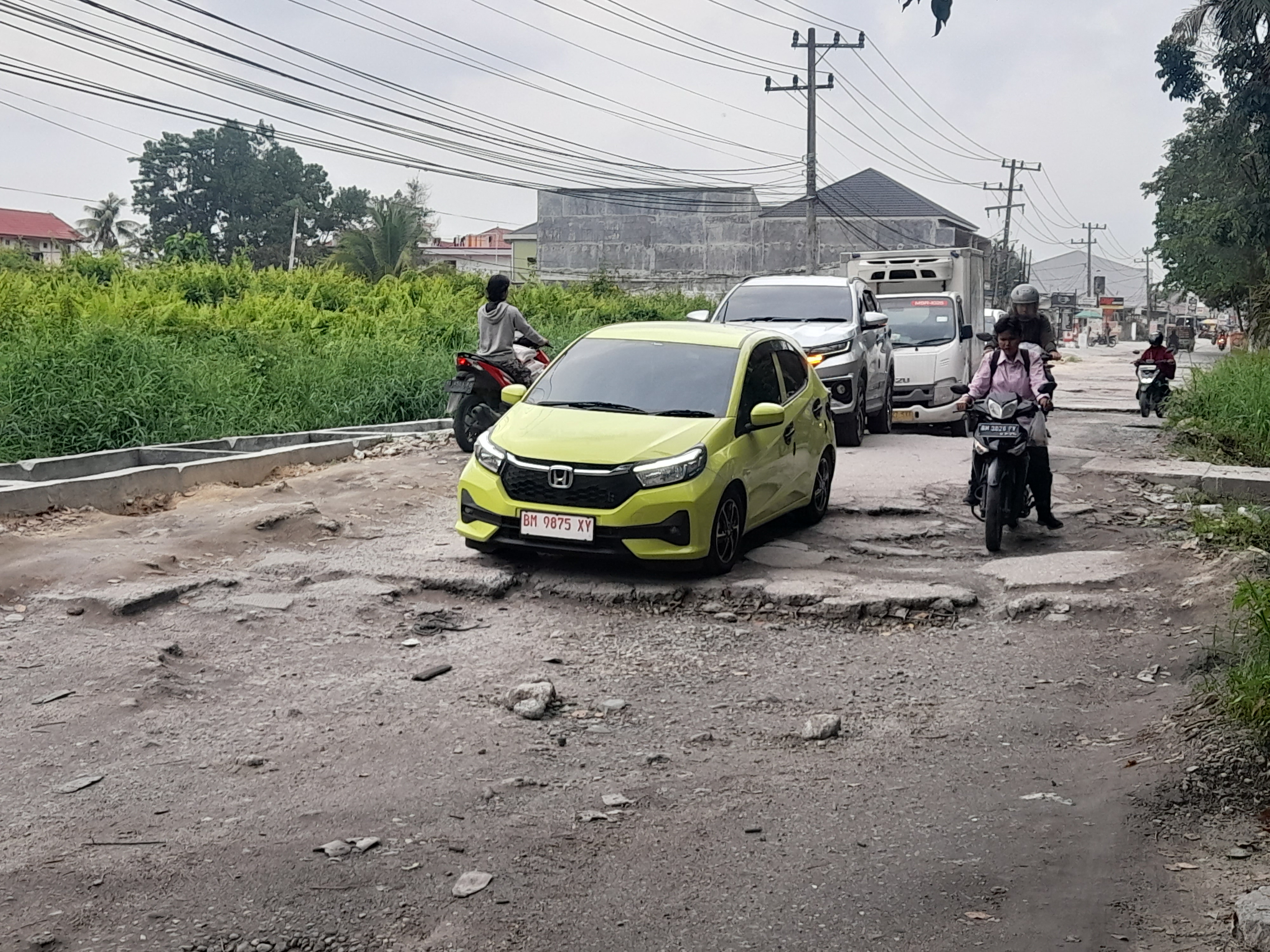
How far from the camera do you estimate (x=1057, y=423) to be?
20.6m

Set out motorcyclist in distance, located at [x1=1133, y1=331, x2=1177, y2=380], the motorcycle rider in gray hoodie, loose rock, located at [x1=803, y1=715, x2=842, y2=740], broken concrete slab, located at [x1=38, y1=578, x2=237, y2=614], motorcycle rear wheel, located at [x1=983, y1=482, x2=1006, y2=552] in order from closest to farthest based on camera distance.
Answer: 1. loose rock, located at [x1=803, y1=715, x2=842, y2=740]
2. broken concrete slab, located at [x1=38, y1=578, x2=237, y2=614]
3. motorcycle rear wheel, located at [x1=983, y1=482, x2=1006, y2=552]
4. the motorcycle rider in gray hoodie
5. motorcyclist in distance, located at [x1=1133, y1=331, x2=1177, y2=380]

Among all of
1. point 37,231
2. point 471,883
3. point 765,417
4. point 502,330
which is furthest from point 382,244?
point 37,231

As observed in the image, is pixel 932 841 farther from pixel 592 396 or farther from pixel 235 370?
pixel 235 370

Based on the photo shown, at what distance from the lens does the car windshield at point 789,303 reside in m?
15.6

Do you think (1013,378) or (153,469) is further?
(153,469)

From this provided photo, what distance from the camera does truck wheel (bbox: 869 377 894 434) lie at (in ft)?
54.9

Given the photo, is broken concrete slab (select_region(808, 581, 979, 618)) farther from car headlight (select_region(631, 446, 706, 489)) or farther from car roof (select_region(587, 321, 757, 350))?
car roof (select_region(587, 321, 757, 350))

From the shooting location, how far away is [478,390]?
43.3 ft

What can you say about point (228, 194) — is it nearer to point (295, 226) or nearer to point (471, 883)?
point (295, 226)

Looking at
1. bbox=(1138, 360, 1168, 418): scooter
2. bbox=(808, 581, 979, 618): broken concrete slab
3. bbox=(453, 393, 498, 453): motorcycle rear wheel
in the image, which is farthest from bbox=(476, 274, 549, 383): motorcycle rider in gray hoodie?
bbox=(1138, 360, 1168, 418): scooter

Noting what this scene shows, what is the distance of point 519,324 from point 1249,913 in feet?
34.1

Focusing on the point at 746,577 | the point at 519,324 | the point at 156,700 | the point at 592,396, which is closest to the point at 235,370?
the point at 519,324

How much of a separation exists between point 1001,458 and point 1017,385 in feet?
2.37

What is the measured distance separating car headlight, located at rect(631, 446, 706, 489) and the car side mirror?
2.40 feet
